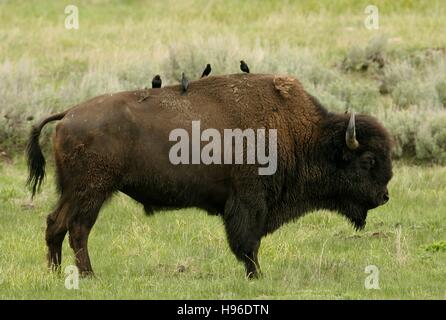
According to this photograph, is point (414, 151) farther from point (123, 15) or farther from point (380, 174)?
point (123, 15)

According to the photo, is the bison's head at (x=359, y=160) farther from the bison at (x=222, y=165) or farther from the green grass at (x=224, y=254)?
the green grass at (x=224, y=254)

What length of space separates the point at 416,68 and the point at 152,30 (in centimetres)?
694

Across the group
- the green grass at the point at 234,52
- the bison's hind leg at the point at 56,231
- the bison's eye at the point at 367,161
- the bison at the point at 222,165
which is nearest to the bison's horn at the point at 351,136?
the bison at the point at 222,165

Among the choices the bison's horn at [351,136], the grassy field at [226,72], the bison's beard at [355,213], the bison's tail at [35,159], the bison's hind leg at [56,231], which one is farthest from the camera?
the bison's beard at [355,213]

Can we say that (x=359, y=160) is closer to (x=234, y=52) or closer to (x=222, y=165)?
(x=222, y=165)

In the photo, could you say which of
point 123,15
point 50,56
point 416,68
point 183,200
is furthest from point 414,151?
point 123,15

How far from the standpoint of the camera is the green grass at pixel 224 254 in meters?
8.55

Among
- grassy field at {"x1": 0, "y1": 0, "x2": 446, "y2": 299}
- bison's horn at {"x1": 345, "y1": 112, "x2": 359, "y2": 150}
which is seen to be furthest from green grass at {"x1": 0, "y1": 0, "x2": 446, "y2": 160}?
bison's horn at {"x1": 345, "y1": 112, "x2": 359, "y2": 150}

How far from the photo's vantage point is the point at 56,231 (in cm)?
926

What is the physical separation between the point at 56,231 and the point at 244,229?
1.72 metres

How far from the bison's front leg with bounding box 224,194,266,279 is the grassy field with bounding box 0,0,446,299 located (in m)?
0.24

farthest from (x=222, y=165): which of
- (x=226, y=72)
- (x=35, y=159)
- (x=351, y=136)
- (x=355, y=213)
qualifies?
(x=226, y=72)

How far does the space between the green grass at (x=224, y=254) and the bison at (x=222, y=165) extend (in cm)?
44

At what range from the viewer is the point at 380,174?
9.74m
